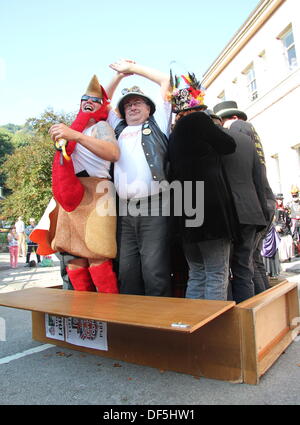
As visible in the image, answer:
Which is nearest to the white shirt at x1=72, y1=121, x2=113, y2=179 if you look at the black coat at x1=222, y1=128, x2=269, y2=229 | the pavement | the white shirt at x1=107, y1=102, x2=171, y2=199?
the white shirt at x1=107, y1=102, x2=171, y2=199

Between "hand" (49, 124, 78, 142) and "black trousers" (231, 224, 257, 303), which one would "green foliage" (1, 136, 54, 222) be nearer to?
"hand" (49, 124, 78, 142)

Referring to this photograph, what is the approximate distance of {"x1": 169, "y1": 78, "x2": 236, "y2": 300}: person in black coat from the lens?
2078mm

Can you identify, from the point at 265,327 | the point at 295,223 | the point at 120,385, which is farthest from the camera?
the point at 295,223

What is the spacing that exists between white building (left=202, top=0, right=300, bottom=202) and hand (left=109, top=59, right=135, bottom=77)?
347 inches

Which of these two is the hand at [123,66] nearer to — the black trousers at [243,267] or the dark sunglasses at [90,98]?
the dark sunglasses at [90,98]

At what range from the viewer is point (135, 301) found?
1979 mm

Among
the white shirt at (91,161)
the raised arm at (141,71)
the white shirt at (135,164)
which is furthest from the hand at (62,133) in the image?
the raised arm at (141,71)

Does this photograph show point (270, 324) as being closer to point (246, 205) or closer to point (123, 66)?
point (246, 205)

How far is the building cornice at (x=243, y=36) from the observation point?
1127 centimetres

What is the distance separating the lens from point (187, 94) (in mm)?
2436

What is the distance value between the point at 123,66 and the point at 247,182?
133 cm

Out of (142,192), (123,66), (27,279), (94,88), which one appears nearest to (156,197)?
(142,192)

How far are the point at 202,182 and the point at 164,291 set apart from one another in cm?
79
